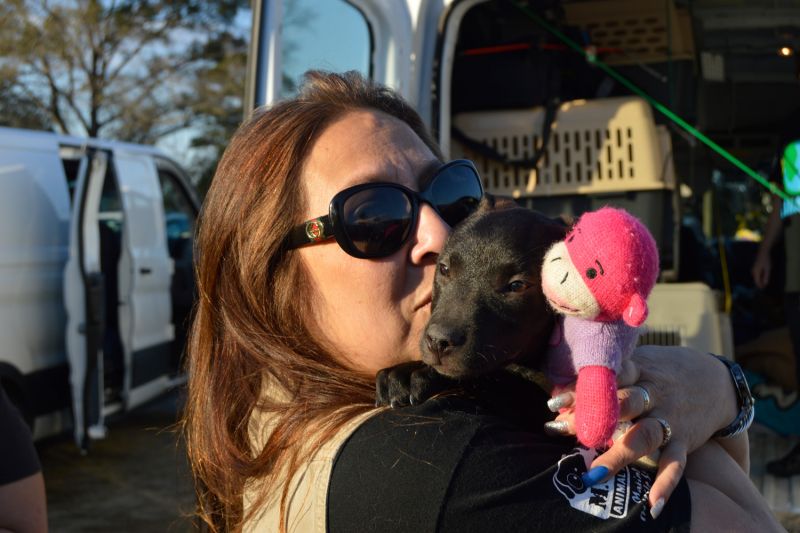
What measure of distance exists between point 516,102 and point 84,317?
9.77 ft

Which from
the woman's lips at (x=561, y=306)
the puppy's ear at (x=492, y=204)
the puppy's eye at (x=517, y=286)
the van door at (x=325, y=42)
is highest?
the van door at (x=325, y=42)

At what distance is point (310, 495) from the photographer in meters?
1.31

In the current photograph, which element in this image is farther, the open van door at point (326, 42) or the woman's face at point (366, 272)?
the open van door at point (326, 42)

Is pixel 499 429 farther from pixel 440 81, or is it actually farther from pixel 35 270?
pixel 35 270

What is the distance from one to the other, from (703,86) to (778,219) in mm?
861

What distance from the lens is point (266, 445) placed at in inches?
57.3

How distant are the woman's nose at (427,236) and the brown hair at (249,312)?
8.8 inches

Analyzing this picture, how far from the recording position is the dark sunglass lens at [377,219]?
1.54 metres

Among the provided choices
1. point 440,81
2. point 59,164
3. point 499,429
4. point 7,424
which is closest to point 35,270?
point 59,164

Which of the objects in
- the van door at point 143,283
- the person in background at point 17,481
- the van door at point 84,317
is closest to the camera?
the person in background at point 17,481

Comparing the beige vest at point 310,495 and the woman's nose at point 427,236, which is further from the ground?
the woman's nose at point 427,236

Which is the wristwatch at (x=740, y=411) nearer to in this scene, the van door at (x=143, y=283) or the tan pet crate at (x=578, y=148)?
the tan pet crate at (x=578, y=148)

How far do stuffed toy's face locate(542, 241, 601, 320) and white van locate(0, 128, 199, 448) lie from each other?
167 inches

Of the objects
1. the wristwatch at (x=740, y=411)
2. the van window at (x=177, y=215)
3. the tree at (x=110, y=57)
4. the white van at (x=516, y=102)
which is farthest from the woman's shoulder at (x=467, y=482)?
the tree at (x=110, y=57)
